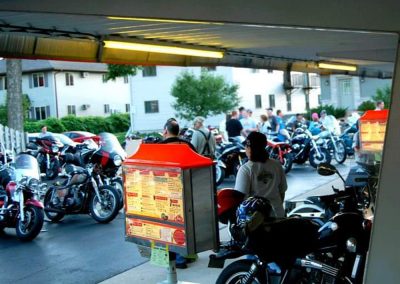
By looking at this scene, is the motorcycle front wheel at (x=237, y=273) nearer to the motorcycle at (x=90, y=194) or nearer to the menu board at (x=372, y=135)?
the motorcycle at (x=90, y=194)

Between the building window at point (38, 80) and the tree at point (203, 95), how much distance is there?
484 inches

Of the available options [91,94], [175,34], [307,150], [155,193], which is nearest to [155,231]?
[155,193]

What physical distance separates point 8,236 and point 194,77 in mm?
28771

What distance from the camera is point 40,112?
45281 millimetres

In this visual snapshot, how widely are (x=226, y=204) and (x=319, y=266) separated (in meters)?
1.36

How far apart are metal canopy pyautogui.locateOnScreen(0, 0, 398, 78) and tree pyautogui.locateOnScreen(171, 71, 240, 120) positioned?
2398cm

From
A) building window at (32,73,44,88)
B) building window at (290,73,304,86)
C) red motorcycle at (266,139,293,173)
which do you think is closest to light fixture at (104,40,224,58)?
red motorcycle at (266,139,293,173)

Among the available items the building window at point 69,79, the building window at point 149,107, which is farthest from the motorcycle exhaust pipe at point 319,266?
the building window at point 69,79

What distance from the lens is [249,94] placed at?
41125 millimetres

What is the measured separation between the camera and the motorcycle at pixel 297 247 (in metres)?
4.10

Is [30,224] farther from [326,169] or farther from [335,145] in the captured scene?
[335,145]

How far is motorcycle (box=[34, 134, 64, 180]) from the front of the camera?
17.4 metres

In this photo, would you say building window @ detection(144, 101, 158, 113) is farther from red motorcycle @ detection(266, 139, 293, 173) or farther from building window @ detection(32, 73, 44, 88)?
red motorcycle @ detection(266, 139, 293, 173)

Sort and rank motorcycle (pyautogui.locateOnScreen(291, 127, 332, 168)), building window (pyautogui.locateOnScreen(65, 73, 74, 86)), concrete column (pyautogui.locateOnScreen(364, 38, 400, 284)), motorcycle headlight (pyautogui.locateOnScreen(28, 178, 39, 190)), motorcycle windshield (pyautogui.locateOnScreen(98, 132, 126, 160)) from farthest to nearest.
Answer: building window (pyautogui.locateOnScreen(65, 73, 74, 86)) < motorcycle (pyautogui.locateOnScreen(291, 127, 332, 168)) < motorcycle windshield (pyautogui.locateOnScreen(98, 132, 126, 160)) < motorcycle headlight (pyautogui.locateOnScreen(28, 178, 39, 190)) < concrete column (pyautogui.locateOnScreen(364, 38, 400, 284))
